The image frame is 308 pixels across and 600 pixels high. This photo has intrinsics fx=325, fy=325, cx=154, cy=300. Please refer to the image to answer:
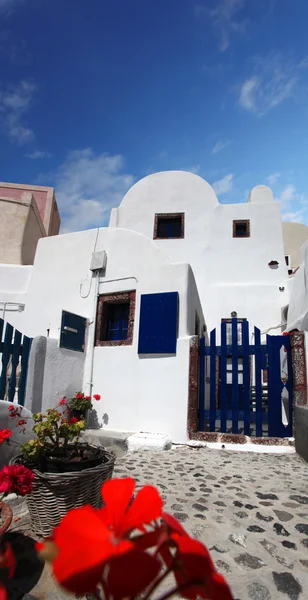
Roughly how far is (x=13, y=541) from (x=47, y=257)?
24.8 feet

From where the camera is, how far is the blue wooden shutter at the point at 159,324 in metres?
6.91

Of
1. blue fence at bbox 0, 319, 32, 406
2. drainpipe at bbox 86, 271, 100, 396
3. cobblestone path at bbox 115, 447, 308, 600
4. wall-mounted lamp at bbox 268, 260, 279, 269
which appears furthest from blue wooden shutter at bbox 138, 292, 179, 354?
wall-mounted lamp at bbox 268, 260, 279, 269

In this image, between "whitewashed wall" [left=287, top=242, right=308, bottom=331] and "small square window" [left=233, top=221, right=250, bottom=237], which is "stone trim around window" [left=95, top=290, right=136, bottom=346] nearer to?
"whitewashed wall" [left=287, top=242, right=308, bottom=331]

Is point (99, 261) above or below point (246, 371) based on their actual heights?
above

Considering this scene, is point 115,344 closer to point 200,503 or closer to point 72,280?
point 72,280

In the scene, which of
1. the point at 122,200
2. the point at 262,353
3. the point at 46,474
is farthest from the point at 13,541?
the point at 122,200

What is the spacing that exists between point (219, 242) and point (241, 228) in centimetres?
114

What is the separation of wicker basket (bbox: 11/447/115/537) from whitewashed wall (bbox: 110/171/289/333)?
9062 mm

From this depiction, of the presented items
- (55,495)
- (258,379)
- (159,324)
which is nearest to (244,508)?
(55,495)

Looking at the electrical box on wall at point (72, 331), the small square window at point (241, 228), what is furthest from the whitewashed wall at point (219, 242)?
the electrical box on wall at point (72, 331)

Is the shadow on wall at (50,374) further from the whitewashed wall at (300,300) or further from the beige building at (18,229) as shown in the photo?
the beige building at (18,229)

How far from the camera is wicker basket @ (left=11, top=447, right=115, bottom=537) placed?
2375mm

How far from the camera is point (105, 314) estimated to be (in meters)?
8.19

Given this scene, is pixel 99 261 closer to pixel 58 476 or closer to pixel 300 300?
pixel 300 300
